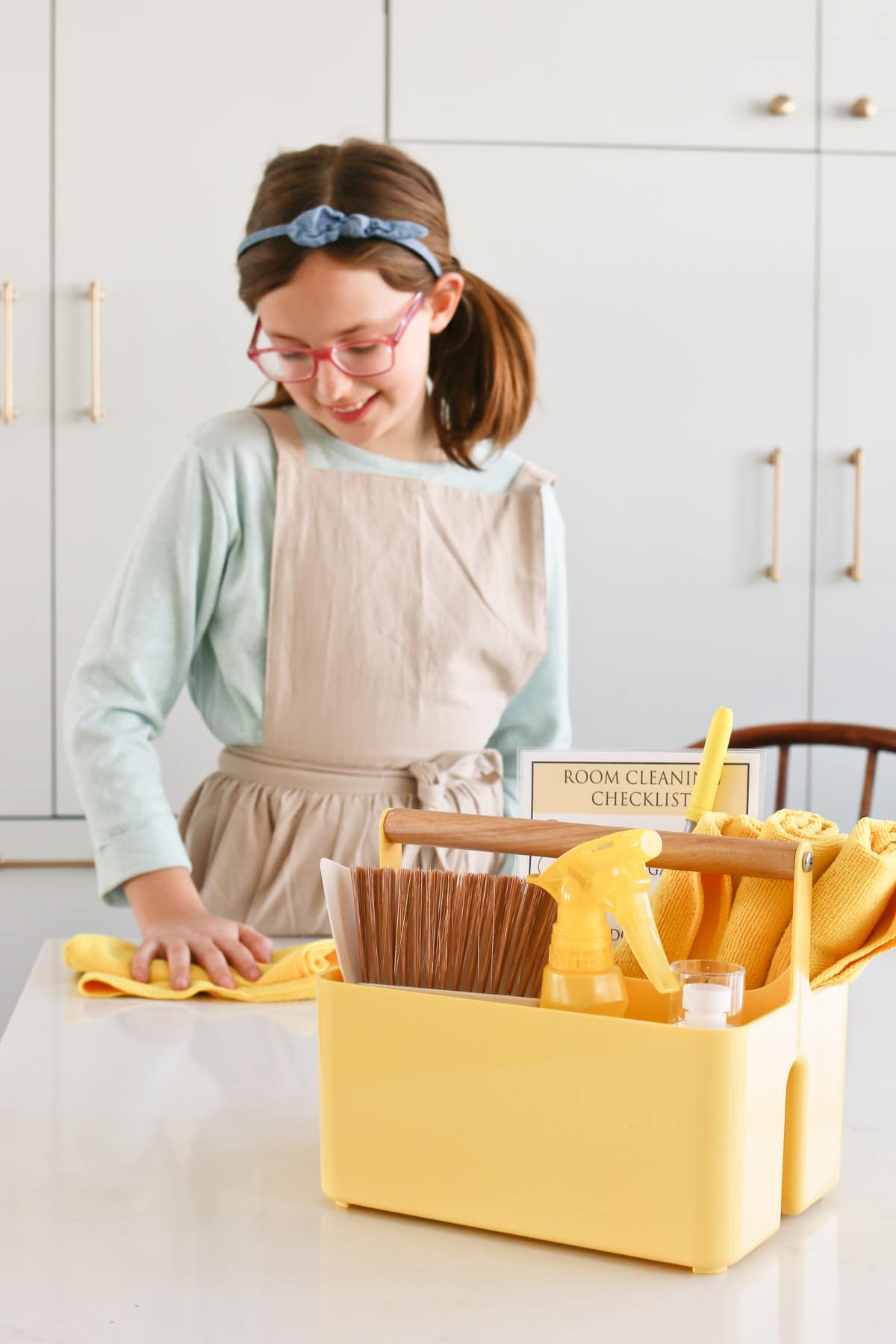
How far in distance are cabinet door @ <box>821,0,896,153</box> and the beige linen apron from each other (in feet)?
4.23

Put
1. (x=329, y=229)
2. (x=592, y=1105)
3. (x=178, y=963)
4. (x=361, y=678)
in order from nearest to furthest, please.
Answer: (x=592, y=1105) < (x=178, y=963) < (x=329, y=229) < (x=361, y=678)

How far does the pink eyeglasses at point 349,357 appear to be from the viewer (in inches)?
41.5

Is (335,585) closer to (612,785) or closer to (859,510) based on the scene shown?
(612,785)

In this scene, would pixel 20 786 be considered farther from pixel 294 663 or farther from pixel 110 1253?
pixel 110 1253

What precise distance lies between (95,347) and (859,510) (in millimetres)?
1189

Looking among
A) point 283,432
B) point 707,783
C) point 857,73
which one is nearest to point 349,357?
point 283,432

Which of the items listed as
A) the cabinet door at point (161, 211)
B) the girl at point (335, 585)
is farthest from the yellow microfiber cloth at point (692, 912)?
the cabinet door at point (161, 211)

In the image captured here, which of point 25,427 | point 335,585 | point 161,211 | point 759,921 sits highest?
point 161,211

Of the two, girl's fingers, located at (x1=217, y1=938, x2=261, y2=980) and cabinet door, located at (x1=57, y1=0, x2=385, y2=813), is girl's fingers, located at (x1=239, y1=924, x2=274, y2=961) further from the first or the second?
cabinet door, located at (x1=57, y1=0, x2=385, y2=813)

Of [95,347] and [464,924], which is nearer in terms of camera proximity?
[464,924]

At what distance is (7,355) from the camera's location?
201 centimetres

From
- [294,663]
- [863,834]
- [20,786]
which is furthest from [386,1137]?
[20,786]

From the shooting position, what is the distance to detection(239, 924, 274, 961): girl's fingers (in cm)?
89

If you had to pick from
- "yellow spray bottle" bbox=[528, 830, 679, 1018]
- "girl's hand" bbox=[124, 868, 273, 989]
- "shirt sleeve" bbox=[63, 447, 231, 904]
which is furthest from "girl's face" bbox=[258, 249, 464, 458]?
"yellow spray bottle" bbox=[528, 830, 679, 1018]
